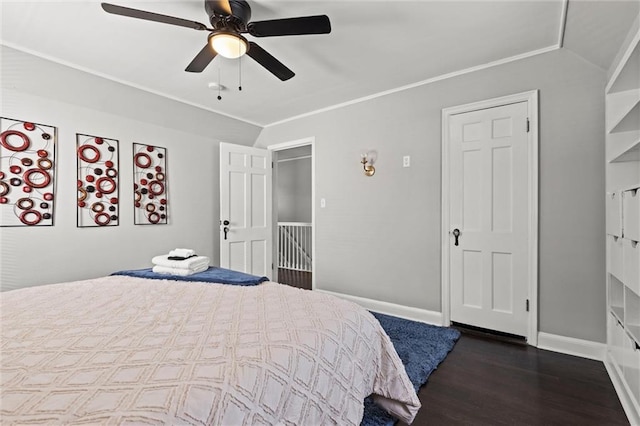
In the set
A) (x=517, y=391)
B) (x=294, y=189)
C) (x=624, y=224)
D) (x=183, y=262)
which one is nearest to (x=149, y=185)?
(x=183, y=262)

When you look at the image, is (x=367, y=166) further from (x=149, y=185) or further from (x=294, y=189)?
(x=294, y=189)

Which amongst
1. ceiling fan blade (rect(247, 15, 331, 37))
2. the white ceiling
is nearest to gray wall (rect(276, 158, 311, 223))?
the white ceiling

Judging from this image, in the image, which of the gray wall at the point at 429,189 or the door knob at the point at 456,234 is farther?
the door knob at the point at 456,234

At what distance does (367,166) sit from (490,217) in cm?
134

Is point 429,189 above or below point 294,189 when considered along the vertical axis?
below

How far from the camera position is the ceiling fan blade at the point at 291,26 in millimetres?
1601

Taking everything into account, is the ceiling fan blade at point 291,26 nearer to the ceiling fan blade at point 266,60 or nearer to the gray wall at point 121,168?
the ceiling fan blade at point 266,60

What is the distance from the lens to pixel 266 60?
6.59 feet

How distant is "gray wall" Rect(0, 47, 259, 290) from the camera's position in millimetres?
2426

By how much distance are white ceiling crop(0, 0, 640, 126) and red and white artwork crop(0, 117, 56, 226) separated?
64 cm

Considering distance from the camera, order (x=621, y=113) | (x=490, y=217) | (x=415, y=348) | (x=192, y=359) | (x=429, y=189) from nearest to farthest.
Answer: (x=192, y=359)
(x=621, y=113)
(x=415, y=348)
(x=490, y=217)
(x=429, y=189)

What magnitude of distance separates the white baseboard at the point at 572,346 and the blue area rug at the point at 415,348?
0.65 metres

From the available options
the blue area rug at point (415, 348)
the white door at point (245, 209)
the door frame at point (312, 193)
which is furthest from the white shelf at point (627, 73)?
the white door at point (245, 209)

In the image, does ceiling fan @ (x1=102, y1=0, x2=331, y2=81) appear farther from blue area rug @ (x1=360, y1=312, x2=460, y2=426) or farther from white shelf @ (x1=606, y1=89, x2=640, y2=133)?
blue area rug @ (x1=360, y1=312, x2=460, y2=426)
